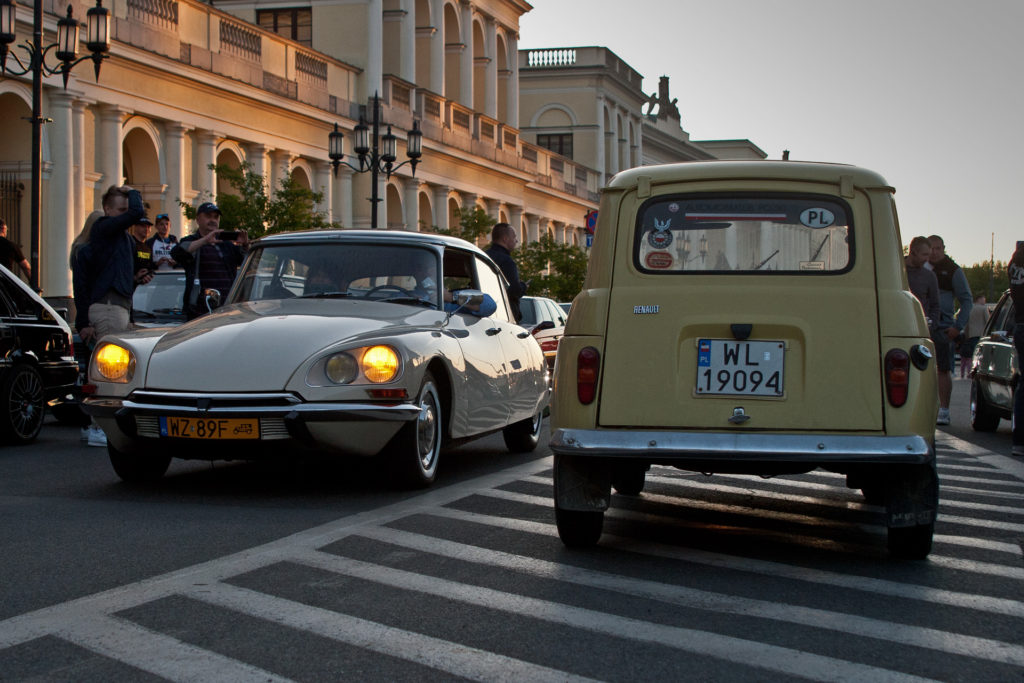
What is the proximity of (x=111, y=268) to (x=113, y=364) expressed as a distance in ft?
9.98

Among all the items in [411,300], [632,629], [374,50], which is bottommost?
[632,629]

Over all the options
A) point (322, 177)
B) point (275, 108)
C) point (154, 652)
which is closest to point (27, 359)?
point (154, 652)

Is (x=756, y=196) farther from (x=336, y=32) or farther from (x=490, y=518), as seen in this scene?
(x=336, y=32)

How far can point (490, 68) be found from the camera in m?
55.6

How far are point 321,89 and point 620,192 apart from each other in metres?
32.9

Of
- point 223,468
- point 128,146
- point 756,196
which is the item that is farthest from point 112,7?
point 756,196

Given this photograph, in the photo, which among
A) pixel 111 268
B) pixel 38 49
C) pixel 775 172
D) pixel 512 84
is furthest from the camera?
pixel 512 84

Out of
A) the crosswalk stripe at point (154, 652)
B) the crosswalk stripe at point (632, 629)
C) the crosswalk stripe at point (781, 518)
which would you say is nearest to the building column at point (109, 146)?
the crosswalk stripe at point (781, 518)

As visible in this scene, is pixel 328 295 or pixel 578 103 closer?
pixel 328 295

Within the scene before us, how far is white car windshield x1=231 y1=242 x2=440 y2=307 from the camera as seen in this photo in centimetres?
925

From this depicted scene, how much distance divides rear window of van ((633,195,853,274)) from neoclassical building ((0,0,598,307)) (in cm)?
1797

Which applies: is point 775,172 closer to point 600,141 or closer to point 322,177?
point 322,177

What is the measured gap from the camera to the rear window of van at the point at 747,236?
6258mm

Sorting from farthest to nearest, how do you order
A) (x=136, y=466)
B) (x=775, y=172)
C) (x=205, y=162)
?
(x=205, y=162)
(x=136, y=466)
(x=775, y=172)
